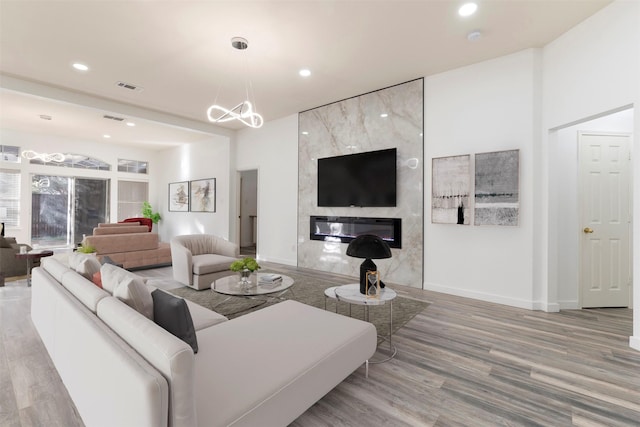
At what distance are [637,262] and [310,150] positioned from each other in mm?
4874

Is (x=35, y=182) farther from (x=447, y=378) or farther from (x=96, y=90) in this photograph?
(x=447, y=378)

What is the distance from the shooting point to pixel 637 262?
2.64 m

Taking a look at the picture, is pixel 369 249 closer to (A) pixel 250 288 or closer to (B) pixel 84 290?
(A) pixel 250 288

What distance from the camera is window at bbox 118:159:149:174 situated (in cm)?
935

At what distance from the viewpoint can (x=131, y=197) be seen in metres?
9.69

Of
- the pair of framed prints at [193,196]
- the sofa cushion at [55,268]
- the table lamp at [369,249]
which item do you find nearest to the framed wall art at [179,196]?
the pair of framed prints at [193,196]

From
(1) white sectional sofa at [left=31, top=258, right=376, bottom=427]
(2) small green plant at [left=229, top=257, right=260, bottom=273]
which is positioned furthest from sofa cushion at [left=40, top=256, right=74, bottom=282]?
(2) small green plant at [left=229, top=257, right=260, bottom=273]

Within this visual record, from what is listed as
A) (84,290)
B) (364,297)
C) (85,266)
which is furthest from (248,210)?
(84,290)

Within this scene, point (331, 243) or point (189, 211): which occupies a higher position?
point (189, 211)

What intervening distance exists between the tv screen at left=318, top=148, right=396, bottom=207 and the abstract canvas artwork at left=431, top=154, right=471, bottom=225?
67 cm

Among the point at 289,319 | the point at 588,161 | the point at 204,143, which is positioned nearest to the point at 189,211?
the point at 204,143

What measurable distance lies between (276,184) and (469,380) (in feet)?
17.6

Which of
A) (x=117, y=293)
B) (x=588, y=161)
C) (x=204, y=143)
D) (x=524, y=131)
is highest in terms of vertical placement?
(x=204, y=143)

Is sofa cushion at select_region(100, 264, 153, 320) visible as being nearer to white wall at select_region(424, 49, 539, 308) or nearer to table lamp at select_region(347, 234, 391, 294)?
table lamp at select_region(347, 234, 391, 294)
